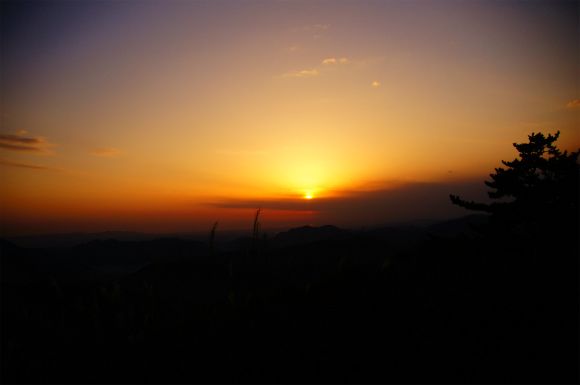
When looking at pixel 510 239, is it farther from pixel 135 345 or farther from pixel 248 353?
pixel 135 345

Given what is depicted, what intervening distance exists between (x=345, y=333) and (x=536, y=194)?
11.2m

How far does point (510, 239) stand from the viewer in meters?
10.1

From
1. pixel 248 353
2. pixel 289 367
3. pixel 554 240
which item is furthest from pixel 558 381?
pixel 554 240

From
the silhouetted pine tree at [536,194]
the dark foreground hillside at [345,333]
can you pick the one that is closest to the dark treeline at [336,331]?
the dark foreground hillside at [345,333]

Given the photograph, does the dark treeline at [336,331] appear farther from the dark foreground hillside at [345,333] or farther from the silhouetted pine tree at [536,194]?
the silhouetted pine tree at [536,194]

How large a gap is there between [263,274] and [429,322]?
4.30 meters

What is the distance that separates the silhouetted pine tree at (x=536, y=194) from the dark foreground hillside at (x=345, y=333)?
16.7 feet

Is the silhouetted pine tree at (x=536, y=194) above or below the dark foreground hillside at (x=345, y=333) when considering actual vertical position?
above

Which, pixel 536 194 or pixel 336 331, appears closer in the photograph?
pixel 336 331

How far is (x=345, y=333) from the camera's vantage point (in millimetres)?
3512

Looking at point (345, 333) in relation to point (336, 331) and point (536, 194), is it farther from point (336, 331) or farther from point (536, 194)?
point (536, 194)

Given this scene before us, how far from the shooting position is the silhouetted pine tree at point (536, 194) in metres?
9.60

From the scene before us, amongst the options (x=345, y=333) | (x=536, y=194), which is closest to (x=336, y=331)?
(x=345, y=333)

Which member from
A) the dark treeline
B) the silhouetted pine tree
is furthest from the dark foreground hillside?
the silhouetted pine tree
